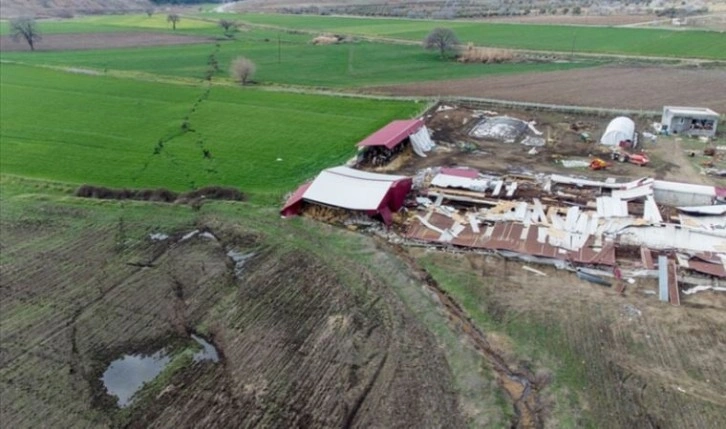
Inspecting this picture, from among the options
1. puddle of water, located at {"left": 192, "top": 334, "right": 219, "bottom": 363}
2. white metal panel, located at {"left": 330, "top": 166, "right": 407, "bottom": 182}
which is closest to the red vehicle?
white metal panel, located at {"left": 330, "top": 166, "right": 407, "bottom": 182}

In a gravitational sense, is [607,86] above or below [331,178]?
above

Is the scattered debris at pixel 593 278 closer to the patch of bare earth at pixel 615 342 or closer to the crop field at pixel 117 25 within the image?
the patch of bare earth at pixel 615 342

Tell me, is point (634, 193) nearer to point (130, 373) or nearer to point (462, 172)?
point (462, 172)

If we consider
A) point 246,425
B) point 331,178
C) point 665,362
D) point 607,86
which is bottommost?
point 246,425

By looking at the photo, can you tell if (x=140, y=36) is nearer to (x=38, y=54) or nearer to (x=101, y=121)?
(x=38, y=54)

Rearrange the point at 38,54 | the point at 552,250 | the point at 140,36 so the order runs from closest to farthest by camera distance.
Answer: the point at 552,250 < the point at 38,54 < the point at 140,36

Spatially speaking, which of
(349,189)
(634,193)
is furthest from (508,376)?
(634,193)

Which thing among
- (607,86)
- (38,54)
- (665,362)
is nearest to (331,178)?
(665,362)

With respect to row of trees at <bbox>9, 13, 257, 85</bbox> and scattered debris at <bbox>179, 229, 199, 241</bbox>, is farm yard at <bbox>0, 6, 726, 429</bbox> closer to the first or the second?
scattered debris at <bbox>179, 229, 199, 241</bbox>

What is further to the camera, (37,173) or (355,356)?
(37,173)
